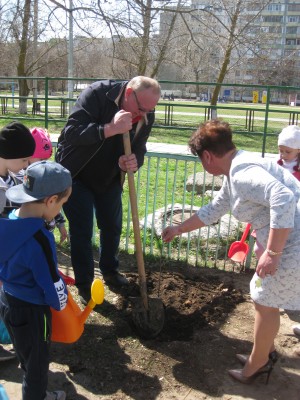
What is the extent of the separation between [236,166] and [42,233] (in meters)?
1.02

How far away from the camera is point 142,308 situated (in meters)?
3.23

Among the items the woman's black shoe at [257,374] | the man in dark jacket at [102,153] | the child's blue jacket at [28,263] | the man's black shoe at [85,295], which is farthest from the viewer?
the man's black shoe at [85,295]

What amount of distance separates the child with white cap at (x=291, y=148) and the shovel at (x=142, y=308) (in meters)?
1.64

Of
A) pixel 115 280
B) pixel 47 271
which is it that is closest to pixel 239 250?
pixel 115 280

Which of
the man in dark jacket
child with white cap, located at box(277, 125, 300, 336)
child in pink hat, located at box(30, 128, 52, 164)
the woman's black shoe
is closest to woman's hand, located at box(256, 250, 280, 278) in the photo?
the woman's black shoe

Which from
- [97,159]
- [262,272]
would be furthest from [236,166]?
[97,159]

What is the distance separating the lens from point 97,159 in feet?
11.0

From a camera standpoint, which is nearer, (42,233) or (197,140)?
(42,233)

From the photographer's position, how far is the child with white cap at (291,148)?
4.06 meters

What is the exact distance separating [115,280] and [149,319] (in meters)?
0.76

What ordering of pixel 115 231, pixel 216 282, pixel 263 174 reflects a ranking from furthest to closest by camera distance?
1. pixel 216 282
2. pixel 115 231
3. pixel 263 174

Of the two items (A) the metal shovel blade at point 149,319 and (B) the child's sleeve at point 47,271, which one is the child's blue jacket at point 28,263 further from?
(A) the metal shovel blade at point 149,319

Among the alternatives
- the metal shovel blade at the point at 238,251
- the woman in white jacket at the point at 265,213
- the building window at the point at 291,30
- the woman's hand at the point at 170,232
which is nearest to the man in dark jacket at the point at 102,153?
the woman's hand at the point at 170,232

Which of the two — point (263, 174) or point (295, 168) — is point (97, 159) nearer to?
point (263, 174)
